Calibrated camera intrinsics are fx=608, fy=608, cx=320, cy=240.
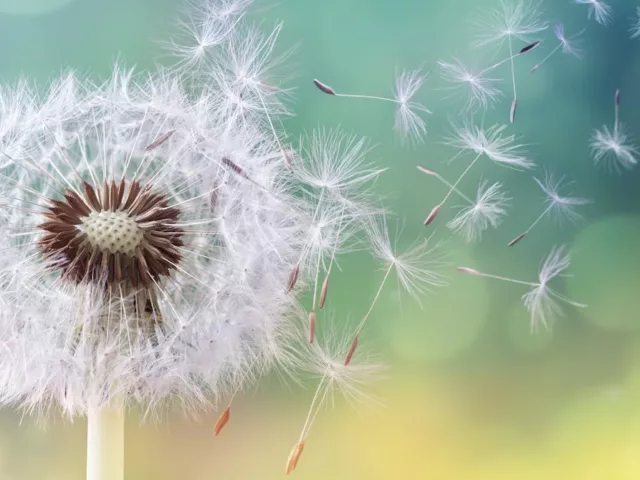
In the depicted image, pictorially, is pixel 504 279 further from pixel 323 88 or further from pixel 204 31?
pixel 204 31

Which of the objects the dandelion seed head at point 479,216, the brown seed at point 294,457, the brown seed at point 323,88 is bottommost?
the brown seed at point 294,457

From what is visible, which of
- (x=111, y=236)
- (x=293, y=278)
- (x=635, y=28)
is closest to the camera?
(x=111, y=236)

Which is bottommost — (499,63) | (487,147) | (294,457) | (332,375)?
(294,457)

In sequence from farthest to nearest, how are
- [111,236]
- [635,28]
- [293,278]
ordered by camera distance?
[635,28] < [293,278] < [111,236]

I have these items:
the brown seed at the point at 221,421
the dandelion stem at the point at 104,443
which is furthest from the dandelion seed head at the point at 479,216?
the dandelion stem at the point at 104,443

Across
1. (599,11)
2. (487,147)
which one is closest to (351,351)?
(487,147)

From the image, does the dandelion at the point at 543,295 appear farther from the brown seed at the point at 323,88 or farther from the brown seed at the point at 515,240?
the brown seed at the point at 323,88
